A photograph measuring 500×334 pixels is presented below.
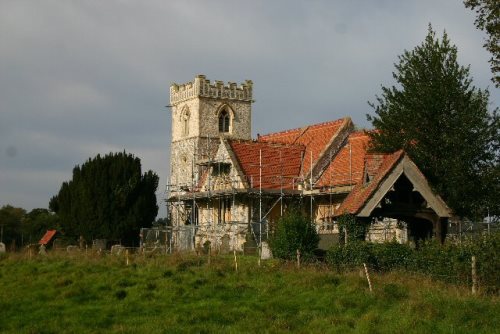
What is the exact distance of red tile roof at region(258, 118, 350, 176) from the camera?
4700cm

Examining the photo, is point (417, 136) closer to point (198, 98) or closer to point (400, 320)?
point (400, 320)

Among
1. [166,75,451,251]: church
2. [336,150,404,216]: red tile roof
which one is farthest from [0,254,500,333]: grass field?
[166,75,451,251]: church

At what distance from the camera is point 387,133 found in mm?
35375

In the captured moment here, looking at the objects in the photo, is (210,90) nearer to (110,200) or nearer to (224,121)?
(224,121)

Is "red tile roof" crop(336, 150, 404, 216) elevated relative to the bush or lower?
elevated

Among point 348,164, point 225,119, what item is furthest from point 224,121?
point 348,164

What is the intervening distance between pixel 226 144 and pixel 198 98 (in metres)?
17.7

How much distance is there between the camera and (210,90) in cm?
6456

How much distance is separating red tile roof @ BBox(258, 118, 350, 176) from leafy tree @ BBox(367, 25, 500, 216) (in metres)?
11.1

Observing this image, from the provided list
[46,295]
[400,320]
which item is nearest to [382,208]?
[400,320]

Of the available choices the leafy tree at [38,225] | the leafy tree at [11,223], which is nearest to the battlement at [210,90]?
the leafy tree at [38,225]

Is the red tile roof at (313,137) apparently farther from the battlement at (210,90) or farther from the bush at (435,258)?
the bush at (435,258)

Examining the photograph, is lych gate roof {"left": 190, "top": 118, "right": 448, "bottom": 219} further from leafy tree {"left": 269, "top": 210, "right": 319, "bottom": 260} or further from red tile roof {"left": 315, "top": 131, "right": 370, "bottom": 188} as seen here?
leafy tree {"left": 269, "top": 210, "right": 319, "bottom": 260}

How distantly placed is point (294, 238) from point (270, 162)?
1948 centimetres
